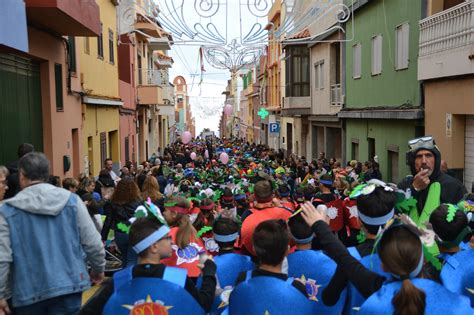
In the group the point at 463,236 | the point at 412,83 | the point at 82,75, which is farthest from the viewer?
the point at 82,75

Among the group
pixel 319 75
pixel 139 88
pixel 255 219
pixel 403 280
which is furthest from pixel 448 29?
pixel 139 88

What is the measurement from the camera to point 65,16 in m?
10.7

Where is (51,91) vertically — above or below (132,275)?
above

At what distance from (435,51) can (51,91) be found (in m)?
8.15

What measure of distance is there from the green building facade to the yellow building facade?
7.19 m

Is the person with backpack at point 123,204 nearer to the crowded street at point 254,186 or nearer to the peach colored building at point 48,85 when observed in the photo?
the crowded street at point 254,186

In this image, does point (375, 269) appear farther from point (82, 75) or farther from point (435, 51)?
point (82, 75)

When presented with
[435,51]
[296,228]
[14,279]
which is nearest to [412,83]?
[435,51]

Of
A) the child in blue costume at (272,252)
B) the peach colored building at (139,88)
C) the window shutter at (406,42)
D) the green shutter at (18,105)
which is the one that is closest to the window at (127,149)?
the peach colored building at (139,88)

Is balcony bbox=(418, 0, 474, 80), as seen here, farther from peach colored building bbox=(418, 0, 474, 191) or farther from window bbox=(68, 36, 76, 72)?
window bbox=(68, 36, 76, 72)

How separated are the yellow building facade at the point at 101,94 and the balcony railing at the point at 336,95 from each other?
7957 millimetres

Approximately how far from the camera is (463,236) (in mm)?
4059

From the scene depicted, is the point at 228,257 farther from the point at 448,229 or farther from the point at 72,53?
the point at 72,53

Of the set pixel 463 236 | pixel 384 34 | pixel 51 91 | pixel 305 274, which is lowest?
pixel 305 274
